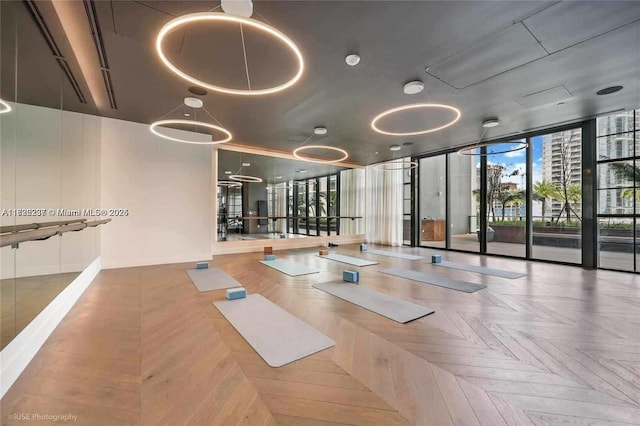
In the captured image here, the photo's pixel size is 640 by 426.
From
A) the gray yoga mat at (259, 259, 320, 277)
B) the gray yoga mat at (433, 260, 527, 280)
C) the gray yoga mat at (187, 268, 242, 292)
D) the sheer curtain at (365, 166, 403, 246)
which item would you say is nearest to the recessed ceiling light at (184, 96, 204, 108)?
the gray yoga mat at (187, 268, 242, 292)

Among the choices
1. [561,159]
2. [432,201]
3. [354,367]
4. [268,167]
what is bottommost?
[354,367]

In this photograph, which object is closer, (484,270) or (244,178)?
(484,270)

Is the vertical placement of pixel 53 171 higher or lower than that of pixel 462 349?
higher

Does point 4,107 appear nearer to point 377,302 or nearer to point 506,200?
point 377,302

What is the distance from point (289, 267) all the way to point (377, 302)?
2667 mm

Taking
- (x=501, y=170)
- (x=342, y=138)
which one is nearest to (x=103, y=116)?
(x=342, y=138)

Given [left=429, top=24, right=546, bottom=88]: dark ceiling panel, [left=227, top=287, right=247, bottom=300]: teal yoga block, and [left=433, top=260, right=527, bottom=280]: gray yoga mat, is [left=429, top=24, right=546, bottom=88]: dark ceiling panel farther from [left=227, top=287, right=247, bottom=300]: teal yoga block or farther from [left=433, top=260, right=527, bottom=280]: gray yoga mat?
[left=227, top=287, right=247, bottom=300]: teal yoga block

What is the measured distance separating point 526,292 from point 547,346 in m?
1.93

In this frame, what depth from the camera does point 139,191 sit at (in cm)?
593

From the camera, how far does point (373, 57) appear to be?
3344mm

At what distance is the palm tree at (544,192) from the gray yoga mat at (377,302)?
546 centimetres

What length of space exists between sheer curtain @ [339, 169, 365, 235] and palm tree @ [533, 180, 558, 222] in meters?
5.73

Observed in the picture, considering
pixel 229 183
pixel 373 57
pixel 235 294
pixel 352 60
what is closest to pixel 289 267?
pixel 235 294

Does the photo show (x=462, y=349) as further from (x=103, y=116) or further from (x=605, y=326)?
(x=103, y=116)
